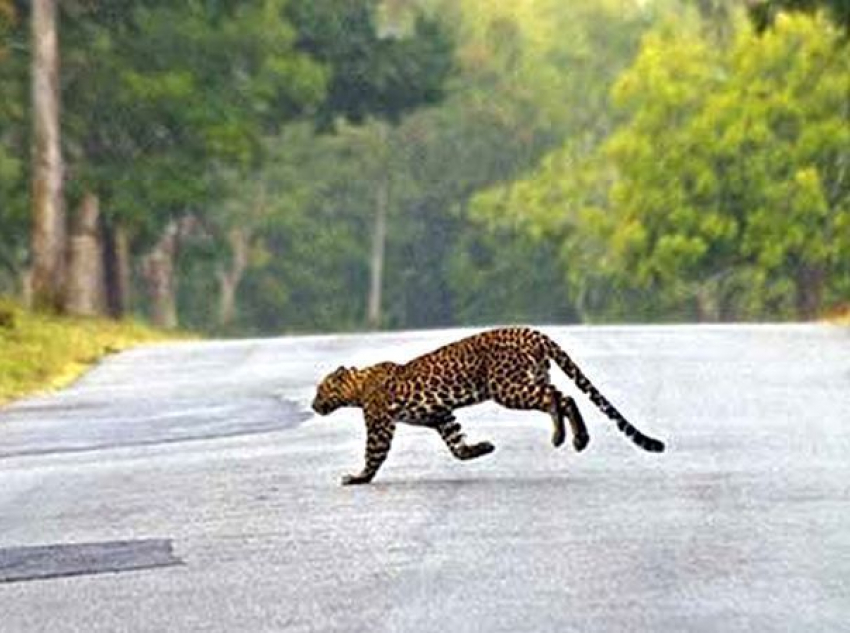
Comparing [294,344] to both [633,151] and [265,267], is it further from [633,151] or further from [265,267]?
[265,267]

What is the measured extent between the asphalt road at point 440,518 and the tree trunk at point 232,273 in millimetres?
67110

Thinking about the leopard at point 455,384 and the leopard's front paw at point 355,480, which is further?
the leopard's front paw at point 355,480

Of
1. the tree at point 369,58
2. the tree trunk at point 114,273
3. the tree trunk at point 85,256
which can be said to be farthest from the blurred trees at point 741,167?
the tree trunk at point 85,256

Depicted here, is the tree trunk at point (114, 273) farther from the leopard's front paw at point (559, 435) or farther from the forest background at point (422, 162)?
the leopard's front paw at point (559, 435)

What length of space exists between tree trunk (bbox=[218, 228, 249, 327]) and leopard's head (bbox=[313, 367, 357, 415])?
75.5 meters

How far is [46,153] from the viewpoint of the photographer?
4600 centimetres

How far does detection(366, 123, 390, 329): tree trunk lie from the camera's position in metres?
103

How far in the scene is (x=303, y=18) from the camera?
197ft

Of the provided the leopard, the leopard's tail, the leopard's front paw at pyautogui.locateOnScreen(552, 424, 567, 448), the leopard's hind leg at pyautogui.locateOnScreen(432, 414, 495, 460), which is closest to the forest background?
the leopard's front paw at pyautogui.locateOnScreen(552, 424, 567, 448)

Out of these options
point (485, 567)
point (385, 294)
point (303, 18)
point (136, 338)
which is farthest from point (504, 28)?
point (485, 567)

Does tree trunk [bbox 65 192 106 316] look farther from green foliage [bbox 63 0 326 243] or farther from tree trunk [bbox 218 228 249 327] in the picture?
tree trunk [bbox 218 228 249 327]

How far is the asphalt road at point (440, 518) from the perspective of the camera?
1178cm

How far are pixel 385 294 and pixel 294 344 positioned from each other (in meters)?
66.9

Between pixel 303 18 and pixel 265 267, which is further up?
pixel 303 18
